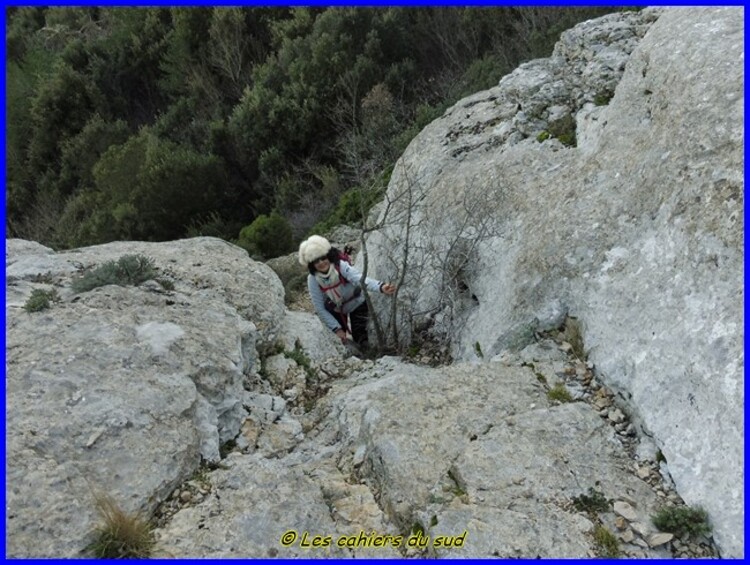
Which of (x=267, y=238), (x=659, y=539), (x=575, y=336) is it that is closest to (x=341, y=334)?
(x=575, y=336)

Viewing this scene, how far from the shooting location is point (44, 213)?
21.9 metres

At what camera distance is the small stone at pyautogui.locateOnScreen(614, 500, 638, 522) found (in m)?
3.98

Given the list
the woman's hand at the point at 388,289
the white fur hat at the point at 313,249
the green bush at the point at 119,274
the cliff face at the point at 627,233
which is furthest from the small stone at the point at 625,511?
the green bush at the point at 119,274

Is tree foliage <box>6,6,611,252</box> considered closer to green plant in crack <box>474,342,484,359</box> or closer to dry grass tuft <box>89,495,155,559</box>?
green plant in crack <box>474,342,484,359</box>

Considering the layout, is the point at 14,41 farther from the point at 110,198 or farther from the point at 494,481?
the point at 494,481

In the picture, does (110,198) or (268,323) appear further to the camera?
(110,198)

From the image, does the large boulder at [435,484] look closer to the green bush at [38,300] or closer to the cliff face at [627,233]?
the cliff face at [627,233]

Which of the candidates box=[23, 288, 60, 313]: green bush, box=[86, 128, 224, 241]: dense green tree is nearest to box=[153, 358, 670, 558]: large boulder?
box=[23, 288, 60, 313]: green bush

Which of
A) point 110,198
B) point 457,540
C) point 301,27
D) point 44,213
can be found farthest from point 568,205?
point 44,213

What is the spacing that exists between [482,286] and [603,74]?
3735mm

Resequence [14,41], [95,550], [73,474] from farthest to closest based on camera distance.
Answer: [14,41]
[73,474]
[95,550]

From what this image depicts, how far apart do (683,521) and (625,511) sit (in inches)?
13.1

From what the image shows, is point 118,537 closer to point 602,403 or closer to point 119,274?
point 119,274

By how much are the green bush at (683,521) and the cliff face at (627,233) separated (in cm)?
9
